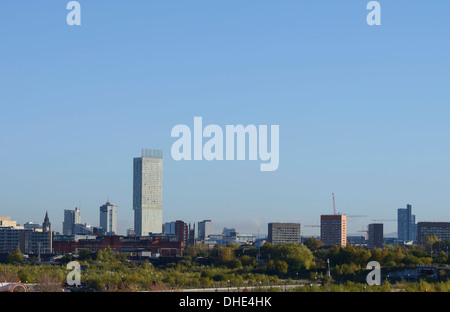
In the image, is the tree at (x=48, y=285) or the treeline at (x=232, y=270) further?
the treeline at (x=232, y=270)

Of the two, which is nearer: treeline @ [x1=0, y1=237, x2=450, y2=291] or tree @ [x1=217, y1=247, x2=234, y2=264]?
treeline @ [x1=0, y1=237, x2=450, y2=291]

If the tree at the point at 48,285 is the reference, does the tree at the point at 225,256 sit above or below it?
below

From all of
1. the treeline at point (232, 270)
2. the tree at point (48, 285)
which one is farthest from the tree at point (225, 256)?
the tree at point (48, 285)

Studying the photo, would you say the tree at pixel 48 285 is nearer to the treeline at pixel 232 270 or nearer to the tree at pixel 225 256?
the treeline at pixel 232 270

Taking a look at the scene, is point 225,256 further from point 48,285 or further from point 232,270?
point 48,285

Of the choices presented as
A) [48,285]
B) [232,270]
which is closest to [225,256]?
[232,270]

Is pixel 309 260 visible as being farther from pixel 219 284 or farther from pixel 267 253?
pixel 219 284

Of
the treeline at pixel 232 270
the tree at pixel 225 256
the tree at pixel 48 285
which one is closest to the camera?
the tree at pixel 48 285

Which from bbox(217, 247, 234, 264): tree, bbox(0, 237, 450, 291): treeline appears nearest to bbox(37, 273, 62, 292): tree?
bbox(0, 237, 450, 291): treeline

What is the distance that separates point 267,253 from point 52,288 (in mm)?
80601

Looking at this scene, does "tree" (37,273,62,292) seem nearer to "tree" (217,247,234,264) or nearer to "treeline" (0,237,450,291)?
"treeline" (0,237,450,291)

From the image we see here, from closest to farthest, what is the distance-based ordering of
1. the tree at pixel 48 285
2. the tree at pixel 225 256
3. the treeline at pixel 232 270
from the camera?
the tree at pixel 48 285
the treeline at pixel 232 270
the tree at pixel 225 256

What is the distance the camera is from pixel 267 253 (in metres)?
166
